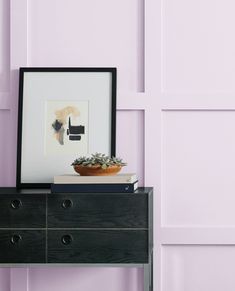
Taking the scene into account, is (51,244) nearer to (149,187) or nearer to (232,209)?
(149,187)

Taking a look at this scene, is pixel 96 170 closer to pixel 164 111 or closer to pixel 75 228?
pixel 75 228

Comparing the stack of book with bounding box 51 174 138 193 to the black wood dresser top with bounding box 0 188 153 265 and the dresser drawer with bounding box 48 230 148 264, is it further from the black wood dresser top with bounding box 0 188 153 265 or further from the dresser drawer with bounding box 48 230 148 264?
the dresser drawer with bounding box 48 230 148 264

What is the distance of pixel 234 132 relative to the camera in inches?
99.7

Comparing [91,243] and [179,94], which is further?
[179,94]

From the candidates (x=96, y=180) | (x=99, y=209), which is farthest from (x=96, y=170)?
(x=99, y=209)

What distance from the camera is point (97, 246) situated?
215 cm

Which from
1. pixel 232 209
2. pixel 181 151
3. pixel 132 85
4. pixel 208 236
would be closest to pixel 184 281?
pixel 208 236

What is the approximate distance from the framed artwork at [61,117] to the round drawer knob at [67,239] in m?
0.39

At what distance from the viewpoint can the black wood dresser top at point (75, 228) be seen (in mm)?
2143

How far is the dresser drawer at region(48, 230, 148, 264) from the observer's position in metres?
2.14

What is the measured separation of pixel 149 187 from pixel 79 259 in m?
0.50

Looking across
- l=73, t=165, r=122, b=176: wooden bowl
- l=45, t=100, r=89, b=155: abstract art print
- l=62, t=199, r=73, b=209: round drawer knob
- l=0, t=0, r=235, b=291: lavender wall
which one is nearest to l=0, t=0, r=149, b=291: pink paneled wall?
l=0, t=0, r=235, b=291: lavender wall

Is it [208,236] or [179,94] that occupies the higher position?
[179,94]

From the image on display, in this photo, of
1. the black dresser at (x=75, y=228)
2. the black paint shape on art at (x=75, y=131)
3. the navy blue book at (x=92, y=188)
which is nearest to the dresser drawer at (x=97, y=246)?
the black dresser at (x=75, y=228)
